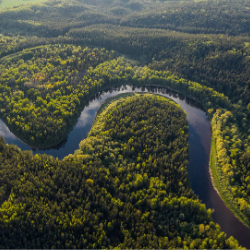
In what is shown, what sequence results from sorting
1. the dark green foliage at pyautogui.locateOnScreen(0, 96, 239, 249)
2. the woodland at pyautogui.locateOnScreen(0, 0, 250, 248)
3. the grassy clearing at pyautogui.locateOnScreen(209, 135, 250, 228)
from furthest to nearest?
the grassy clearing at pyautogui.locateOnScreen(209, 135, 250, 228) < the woodland at pyautogui.locateOnScreen(0, 0, 250, 248) < the dark green foliage at pyautogui.locateOnScreen(0, 96, 239, 249)

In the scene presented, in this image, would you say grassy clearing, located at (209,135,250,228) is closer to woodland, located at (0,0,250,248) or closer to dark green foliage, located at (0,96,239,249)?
woodland, located at (0,0,250,248)

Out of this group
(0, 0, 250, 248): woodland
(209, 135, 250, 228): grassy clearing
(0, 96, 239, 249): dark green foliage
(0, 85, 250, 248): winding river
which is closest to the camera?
(0, 96, 239, 249): dark green foliage

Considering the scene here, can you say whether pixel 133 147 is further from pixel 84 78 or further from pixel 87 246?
pixel 84 78

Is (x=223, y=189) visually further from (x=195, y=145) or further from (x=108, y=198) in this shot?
(x=108, y=198)

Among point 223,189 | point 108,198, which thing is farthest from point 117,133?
point 223,189

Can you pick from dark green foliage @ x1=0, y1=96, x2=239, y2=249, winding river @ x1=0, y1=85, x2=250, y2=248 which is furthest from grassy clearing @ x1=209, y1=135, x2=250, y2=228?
dark green foliage @ x1=0, y1=96, x2=239, y2=249

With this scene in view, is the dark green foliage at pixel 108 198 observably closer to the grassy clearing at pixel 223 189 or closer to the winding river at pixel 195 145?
the winding river at pixel 195 145

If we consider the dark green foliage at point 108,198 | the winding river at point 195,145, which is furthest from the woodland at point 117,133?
the winding river at point 195,145
